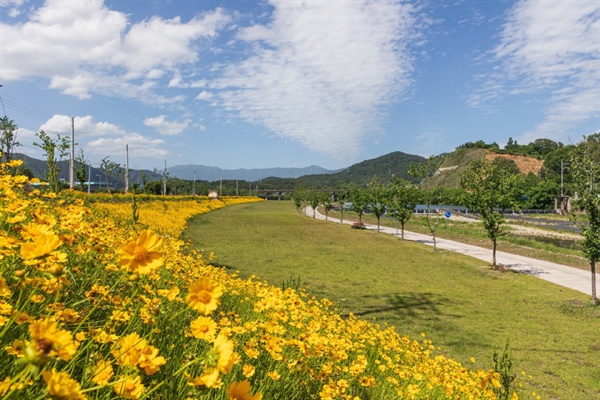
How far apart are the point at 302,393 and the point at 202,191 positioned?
88.2 meters

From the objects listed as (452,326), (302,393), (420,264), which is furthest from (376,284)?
(302,393)

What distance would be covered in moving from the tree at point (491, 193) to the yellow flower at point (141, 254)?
14029mm

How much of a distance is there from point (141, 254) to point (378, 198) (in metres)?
27.1

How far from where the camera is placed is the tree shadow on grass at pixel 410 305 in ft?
25.3

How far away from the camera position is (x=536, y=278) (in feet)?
38.0

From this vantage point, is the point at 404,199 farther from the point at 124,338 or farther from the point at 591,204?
the point at 124,338

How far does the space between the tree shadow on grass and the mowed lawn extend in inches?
0.9

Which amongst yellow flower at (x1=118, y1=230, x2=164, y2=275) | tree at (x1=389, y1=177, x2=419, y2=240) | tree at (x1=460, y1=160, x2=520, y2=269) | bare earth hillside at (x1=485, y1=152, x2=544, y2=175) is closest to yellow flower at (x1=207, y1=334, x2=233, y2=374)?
yellow flower at (x1=118, y1=230, x2=164, y2=275)

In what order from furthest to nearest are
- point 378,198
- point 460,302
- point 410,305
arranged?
point 378,198 < point 460,302 < point 410,305

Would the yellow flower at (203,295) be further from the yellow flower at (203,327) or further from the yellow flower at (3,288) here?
the yellow flower at (3,288)

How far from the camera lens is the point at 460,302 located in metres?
8.85

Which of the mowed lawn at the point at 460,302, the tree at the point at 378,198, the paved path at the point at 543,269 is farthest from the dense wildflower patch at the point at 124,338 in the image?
the tree at the point at 378,198

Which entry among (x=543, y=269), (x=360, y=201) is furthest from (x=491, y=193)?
(x=360, y=201)

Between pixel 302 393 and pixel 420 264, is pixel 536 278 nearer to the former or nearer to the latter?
pixel 420 264
